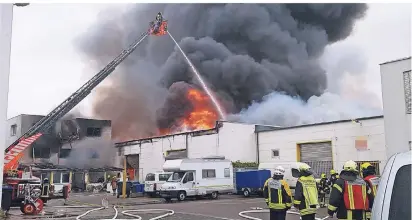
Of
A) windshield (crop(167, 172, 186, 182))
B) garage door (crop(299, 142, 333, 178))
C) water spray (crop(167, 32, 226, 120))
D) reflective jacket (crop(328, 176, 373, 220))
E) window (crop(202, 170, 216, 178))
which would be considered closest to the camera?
reflective jacket (crop(328, 176, 373, 220))

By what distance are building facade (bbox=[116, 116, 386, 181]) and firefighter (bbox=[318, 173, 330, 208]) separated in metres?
0.89

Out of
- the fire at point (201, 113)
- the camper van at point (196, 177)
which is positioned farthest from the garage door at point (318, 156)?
the fire at point (201, 113)

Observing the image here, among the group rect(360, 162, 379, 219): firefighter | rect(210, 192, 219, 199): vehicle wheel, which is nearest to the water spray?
rect(210, 192, 219, 199): vehicle wheel

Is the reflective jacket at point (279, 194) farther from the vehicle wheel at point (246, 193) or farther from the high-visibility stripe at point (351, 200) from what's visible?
the vehicle wheel at point (246, 193)

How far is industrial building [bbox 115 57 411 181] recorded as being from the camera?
37.1 ft

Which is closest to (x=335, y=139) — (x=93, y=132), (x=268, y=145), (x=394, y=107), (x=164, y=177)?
(x=268, y=145)

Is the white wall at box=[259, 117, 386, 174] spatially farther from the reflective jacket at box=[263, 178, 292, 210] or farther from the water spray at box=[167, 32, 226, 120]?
the reflective jacket at box=[263, 178, 292, 210]

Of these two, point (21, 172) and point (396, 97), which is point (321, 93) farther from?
point (21, 172)

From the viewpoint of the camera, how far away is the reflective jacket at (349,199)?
3.81 m

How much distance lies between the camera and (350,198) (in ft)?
12.6

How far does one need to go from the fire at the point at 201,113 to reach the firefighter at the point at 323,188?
5510 millimetres

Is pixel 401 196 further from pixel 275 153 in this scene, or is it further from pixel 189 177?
pixel 189 177

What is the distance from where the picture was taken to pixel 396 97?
8047 mm

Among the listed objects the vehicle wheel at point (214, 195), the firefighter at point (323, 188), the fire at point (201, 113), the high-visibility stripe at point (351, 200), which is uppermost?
the fire at point (201, 113)
